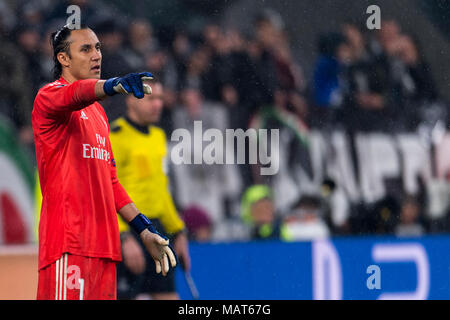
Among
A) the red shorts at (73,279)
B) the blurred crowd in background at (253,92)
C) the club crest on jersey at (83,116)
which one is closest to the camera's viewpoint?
the red shorts at (73,279)

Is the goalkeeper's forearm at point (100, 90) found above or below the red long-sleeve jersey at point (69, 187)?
above

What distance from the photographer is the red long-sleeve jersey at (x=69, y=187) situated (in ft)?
11.1

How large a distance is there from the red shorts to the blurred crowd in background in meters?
2.59

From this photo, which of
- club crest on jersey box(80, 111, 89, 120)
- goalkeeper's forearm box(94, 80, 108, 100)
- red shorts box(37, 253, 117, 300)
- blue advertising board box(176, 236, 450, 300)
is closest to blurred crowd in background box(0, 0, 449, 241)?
blue advertising board box(176, 236, 450, 300)

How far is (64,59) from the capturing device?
362 cm

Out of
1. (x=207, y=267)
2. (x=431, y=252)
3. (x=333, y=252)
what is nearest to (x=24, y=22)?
(x=207, y=267)

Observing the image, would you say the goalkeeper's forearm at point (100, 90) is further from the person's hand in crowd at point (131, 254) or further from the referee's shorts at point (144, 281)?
the referee's shorts at point (144, 281)

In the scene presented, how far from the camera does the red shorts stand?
335 cm

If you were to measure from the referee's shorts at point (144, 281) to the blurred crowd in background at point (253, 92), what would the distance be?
3.57 feet

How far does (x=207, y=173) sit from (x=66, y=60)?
3.68m

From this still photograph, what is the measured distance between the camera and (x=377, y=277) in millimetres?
6195

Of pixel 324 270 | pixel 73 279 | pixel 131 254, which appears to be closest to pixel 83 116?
pixel 73 279

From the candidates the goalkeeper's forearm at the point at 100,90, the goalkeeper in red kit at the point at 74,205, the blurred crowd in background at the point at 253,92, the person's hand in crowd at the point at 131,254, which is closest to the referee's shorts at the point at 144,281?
the person's hand in crowd at the point at 131,254

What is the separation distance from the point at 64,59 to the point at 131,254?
181 centimetres
